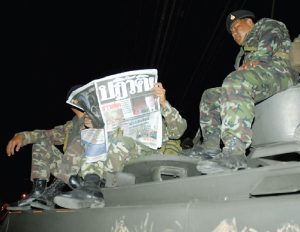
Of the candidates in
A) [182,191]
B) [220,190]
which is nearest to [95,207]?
[182,191]

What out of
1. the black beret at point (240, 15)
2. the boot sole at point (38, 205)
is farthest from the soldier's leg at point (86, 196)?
the black beret at point (240, 15)

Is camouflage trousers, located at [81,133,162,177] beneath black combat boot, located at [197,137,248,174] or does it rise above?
beneath

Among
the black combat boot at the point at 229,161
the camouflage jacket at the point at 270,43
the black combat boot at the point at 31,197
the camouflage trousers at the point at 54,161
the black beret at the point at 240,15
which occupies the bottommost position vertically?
the black combat boot at the point at 31,197

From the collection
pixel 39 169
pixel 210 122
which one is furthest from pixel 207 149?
pixel 39 169

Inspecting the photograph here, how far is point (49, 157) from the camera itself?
4.45m

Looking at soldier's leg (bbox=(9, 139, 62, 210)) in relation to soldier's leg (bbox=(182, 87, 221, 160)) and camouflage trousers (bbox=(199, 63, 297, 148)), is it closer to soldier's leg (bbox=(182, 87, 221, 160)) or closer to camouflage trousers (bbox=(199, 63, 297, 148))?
soldier's leg (bbox=(182, 87, 221, 160))

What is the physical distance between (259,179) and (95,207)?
4.01 ft

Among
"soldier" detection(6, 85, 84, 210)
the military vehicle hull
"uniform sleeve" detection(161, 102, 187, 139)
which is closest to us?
the military vehicle hull

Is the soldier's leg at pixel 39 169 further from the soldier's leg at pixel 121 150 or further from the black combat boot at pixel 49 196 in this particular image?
the soldier's leg at pixel 121 150

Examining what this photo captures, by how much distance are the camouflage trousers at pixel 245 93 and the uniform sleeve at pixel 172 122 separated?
0.60 metres

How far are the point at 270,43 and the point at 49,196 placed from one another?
2.61 meters

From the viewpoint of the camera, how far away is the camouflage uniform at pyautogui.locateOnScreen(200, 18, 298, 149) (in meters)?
2.46

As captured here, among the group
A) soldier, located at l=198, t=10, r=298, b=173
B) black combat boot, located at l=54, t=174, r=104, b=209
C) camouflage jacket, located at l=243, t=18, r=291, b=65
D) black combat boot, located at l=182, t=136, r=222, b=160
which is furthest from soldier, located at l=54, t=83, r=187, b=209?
camouflage jacket, located at l=243, t=18, r=291, b=65

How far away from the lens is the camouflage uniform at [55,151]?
411 cm
